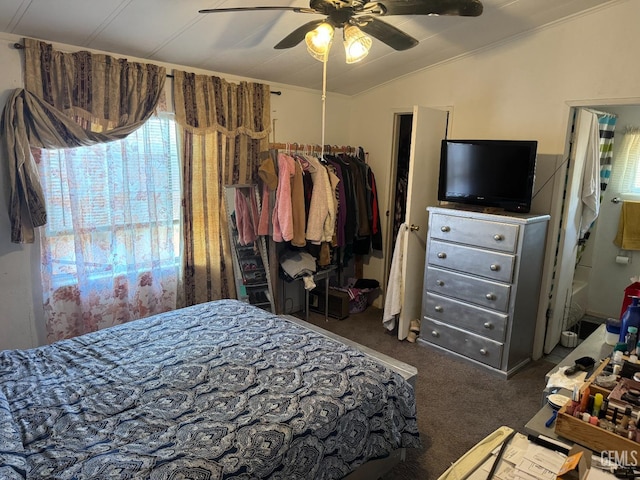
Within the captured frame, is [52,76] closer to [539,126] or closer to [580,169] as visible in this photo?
[539,126]

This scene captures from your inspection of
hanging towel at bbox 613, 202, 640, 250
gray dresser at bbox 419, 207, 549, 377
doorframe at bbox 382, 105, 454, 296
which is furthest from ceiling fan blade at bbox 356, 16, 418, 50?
hanging towel at bbox 613, 202, 640, 250

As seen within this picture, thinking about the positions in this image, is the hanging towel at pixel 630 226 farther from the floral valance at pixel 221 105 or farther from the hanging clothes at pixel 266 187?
the floral valance at pixel 221 105

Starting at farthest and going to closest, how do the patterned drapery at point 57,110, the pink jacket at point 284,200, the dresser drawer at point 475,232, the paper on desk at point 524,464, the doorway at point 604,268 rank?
the doorway at point 604,268 < the pink jacket at point 284,200 < the dresser drawer at point 475,232 < the patterned drapery at point 57,110 < the paper on desk at point 524,464

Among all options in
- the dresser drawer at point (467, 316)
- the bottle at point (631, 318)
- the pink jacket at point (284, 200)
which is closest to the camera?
the bottle at point (631, 318)

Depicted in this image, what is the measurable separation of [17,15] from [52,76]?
384 millimetres

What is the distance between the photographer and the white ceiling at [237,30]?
221 centimetres

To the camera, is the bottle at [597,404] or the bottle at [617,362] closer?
the bottle at [597,404]

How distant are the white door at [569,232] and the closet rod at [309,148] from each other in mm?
2092

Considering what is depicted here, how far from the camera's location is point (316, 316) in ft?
13.7

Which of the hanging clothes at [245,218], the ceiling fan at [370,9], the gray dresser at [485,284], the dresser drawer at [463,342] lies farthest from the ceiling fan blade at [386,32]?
the dresser drawer at [463,342]

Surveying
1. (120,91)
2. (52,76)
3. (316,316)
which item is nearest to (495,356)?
(316,316)

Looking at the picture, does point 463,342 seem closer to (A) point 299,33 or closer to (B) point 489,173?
(B) point 489,173

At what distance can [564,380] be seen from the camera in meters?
1.68

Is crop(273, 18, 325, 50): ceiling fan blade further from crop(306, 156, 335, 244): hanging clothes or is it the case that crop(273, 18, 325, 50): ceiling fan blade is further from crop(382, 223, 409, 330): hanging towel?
crop(382, 223, 409, 330): hanging towel
